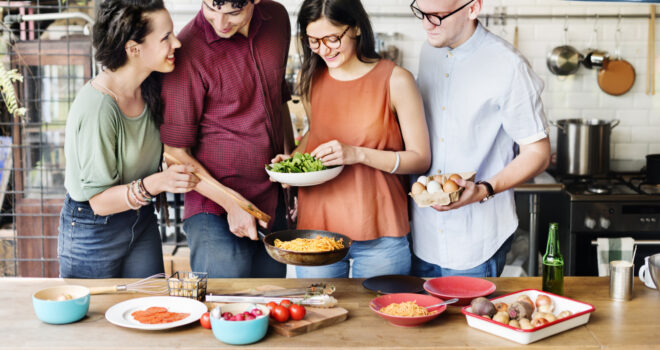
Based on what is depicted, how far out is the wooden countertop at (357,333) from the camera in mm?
2145

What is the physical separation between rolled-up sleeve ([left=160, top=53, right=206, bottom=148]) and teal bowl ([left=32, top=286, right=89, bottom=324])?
87 cm

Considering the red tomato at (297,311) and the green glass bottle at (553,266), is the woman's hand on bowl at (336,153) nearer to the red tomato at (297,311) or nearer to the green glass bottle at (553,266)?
the red tomato at (297,311)

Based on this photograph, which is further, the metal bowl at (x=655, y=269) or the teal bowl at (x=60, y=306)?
the metal bowl at (x=655, y=269)

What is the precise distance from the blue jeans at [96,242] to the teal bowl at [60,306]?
2.23 feet

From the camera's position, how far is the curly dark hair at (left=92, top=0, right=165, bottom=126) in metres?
2.82

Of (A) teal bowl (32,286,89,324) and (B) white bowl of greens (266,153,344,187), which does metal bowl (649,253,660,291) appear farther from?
(A) teal bowl (32,286,89,324)

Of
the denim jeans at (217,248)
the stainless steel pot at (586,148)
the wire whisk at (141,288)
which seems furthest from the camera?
the stainless steel pot at (586,148)

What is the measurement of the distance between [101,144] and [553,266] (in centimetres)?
187

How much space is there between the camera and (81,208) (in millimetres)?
3008

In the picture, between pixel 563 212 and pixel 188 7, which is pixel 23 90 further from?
pixel 563 212

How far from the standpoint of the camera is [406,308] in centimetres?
229

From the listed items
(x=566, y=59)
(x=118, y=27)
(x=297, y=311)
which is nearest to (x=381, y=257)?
(x=297, y=311)

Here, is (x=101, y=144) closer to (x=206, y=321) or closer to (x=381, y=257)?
(x=206, y=321)

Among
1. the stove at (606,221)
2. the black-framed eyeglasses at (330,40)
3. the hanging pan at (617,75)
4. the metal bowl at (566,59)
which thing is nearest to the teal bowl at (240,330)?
the black-framed eyeglasses at (330,40)
